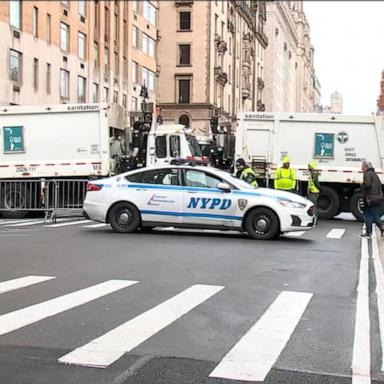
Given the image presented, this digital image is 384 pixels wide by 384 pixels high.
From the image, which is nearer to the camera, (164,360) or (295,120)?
(164,360)

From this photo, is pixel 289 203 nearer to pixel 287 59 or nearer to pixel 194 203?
pixel 194 203

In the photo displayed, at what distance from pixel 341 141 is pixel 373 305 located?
1254cm

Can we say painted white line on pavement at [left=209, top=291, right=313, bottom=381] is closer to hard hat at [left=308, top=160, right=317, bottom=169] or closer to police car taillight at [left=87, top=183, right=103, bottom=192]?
police car taillight at [left=87, top=183, right=103, bottom=192]

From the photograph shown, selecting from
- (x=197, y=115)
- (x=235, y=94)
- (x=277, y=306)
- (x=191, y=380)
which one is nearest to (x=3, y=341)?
(x=191, y=380)

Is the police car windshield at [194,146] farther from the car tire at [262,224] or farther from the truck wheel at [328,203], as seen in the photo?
the car tire at [262,224]

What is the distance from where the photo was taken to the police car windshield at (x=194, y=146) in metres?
21.2

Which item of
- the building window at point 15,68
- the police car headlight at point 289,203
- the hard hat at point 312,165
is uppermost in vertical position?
the building window at point 15,68

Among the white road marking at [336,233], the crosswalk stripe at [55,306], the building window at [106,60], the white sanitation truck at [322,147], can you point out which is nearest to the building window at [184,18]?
the building window at [106,60]

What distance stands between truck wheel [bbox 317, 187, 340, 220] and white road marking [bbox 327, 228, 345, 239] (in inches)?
112

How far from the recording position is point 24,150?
19422 mm

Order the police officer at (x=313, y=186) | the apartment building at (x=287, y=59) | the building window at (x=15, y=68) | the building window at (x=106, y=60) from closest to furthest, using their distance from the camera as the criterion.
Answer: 1. the building window at (x=106, y=60)
2. the police officer at (x=313, y=186)
3. the building window at (x=15, y=68)
4. the apartment building at (x=287, y=59)

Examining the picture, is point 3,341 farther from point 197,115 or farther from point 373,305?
point 197,115

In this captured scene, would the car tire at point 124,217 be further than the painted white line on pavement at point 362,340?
Yes

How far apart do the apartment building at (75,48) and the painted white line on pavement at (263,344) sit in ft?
9.55
